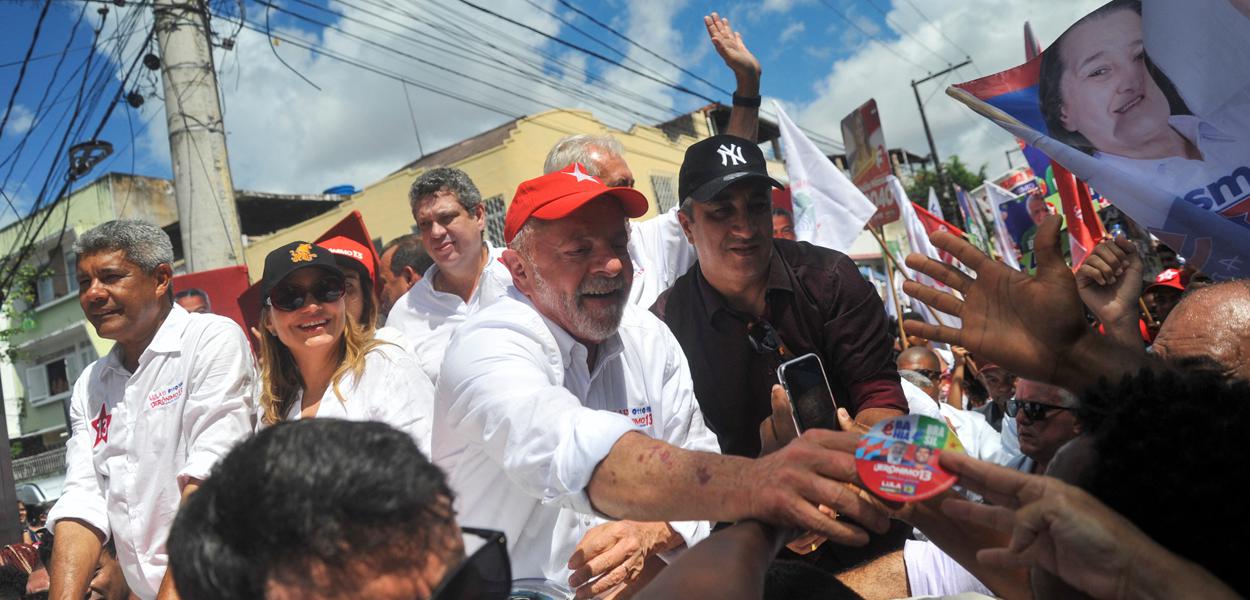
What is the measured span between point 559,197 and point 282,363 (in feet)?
4.98

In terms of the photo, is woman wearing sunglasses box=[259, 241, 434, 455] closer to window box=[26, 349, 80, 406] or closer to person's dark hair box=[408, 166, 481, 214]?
person's dark hair box=[408, 166, 481, 214]

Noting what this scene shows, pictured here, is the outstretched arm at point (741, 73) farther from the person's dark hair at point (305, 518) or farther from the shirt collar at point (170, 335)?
the person's dark hair at point (305, 518)

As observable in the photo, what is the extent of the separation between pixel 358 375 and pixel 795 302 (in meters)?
1.54

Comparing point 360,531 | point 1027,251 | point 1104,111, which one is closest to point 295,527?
point 360,531

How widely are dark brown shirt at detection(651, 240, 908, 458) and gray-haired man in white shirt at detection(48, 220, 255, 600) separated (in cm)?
167

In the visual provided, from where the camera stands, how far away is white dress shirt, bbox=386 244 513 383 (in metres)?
4.06

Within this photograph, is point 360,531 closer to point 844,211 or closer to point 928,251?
point 844,211

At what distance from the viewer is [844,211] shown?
6836 millimetres

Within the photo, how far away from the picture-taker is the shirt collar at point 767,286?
309 cm

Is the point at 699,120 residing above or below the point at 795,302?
above

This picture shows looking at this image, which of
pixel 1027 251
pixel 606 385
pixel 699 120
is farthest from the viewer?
pixel 699 120

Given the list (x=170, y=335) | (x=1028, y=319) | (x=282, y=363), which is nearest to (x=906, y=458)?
(x=1028, y=319)

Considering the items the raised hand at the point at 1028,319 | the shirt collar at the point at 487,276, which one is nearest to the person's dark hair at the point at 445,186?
the shirt collar at the point at 487,276

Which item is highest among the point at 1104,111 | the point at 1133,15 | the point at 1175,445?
the point at 1133,15
